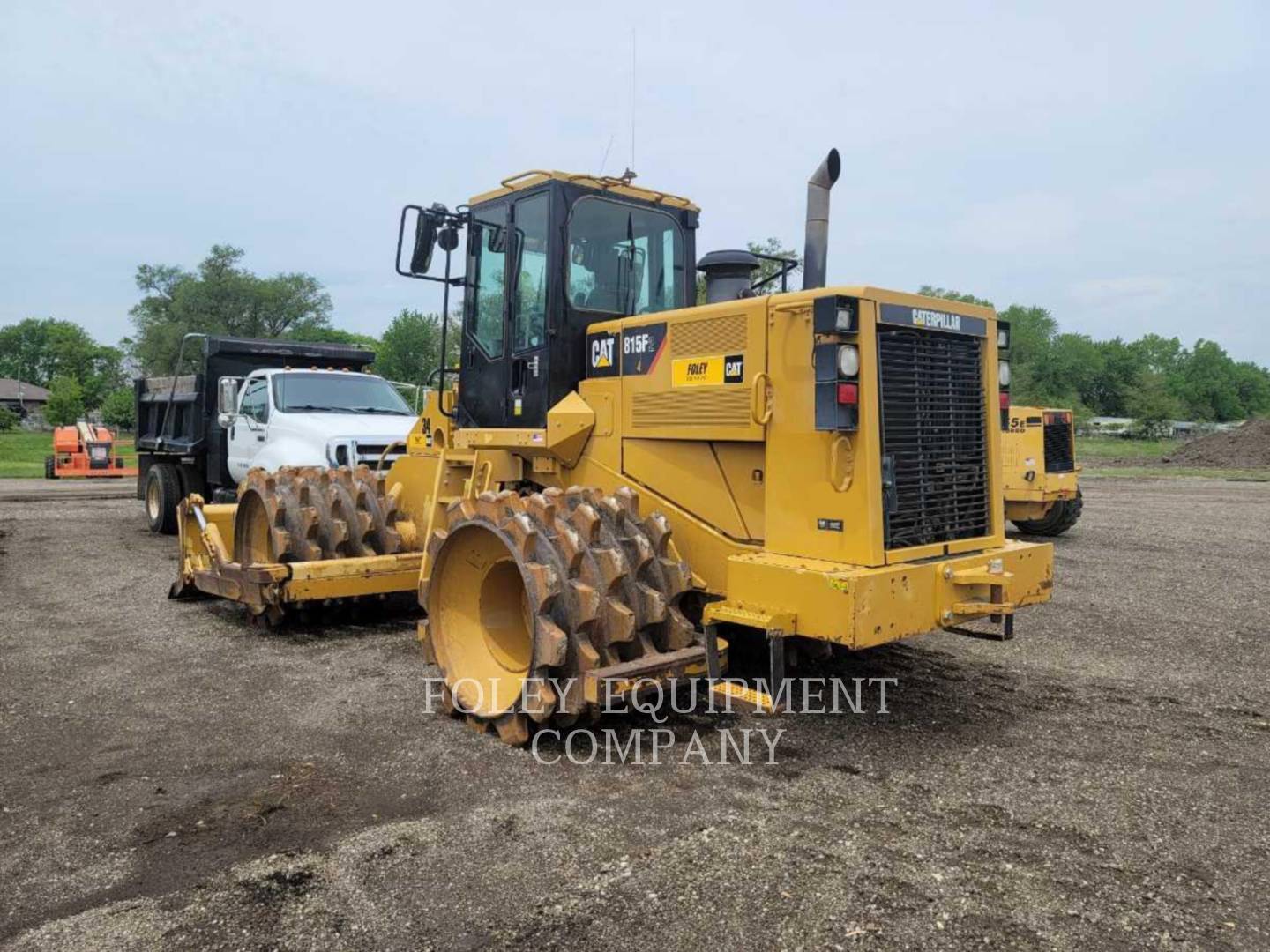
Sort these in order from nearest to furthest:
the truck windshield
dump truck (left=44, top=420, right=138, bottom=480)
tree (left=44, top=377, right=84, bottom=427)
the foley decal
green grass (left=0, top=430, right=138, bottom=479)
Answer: the foley decal, the truck windshield, dump truck (left=44, top=420, right=138, bottom=480), green grass (left=0, top=430, right=138, bottom=479), tree (left=44, top=377, right=84, bottom=427)

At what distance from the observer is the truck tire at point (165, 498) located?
43.4 ft

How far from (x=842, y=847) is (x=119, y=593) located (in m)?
7.25

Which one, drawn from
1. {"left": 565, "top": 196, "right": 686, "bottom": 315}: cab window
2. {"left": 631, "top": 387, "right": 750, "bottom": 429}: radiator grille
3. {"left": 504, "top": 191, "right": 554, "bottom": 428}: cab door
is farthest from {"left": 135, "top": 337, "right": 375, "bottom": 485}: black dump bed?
{"left": 631, "top": 387, "right": 750, "bottom": 429}: radiator grille

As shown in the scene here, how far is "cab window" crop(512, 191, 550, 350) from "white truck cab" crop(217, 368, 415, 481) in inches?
166

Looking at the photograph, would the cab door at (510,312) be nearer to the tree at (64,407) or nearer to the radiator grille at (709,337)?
the radiator grille at (709,337)

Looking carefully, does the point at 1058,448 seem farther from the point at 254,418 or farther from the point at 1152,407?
the point at 1152,407

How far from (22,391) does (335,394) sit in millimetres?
95641

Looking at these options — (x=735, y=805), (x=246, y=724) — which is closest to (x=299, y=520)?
A: (x=246, y=724)

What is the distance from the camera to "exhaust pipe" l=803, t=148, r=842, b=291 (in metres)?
5.14

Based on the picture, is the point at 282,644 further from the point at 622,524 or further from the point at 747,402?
the point at 747,402

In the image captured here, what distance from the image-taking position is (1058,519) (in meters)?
14.0

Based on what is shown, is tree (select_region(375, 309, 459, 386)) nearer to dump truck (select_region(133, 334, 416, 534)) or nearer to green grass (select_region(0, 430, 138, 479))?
green grass (select_region(0, 430, 138, 479))

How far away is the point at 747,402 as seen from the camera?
4871 millimetres

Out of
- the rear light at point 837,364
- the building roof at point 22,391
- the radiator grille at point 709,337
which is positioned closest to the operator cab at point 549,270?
the radiator grille at point 709,337
